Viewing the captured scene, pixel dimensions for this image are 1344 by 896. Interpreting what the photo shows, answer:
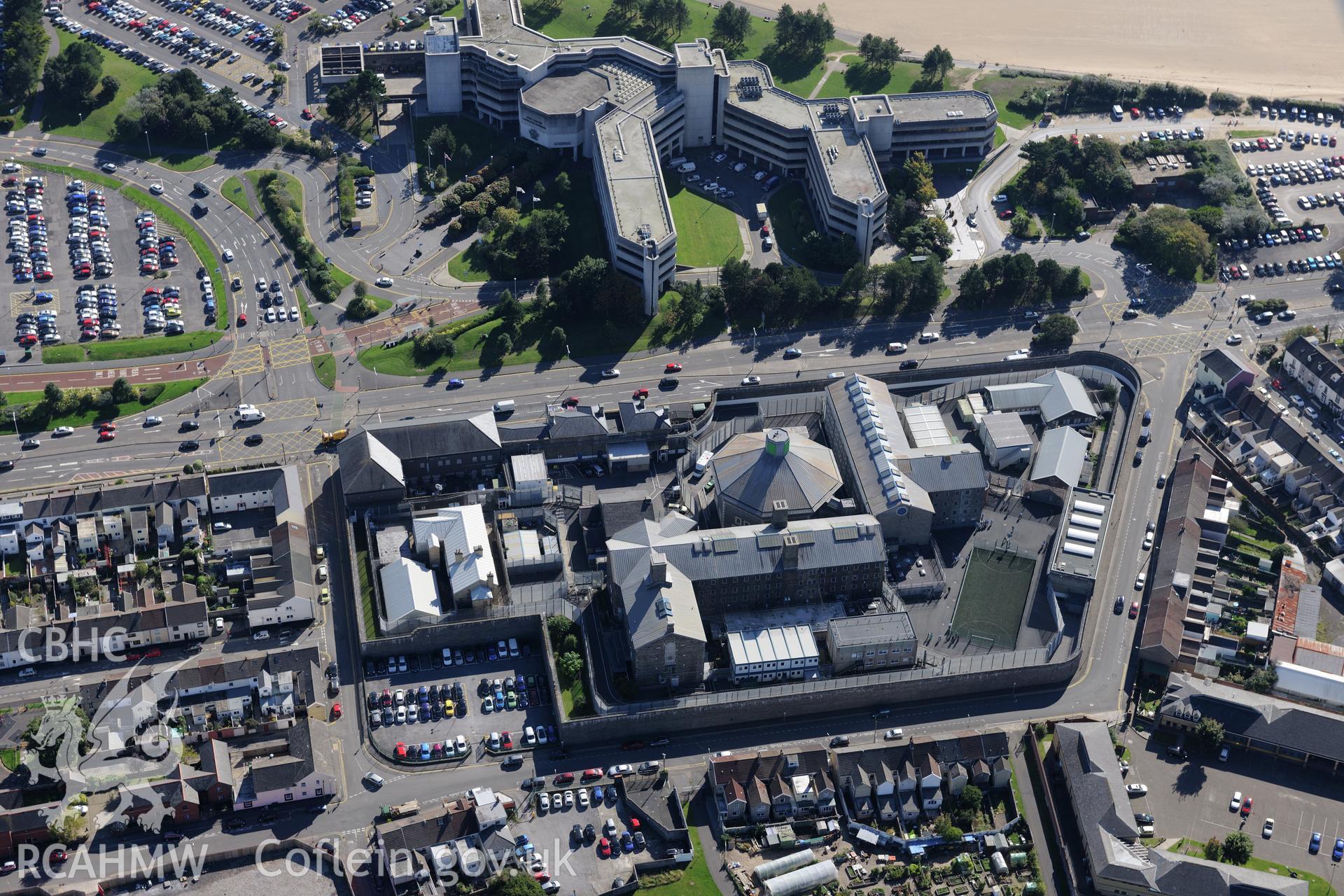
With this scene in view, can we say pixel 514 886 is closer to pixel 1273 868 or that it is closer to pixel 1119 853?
pixel 1119 853

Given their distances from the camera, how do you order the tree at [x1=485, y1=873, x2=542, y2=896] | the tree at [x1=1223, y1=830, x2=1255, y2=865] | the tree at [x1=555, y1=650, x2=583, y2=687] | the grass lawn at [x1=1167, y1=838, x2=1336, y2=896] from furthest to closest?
the tree at [x1=555, y1=650, x2=583, y2=687] < the tree at [x1=1223, y1=830, x2=1255, y2=865] < the grass lawn at [x1=1167, y1=838, x2=1336, y2=896] < the tree at [x1=485, y1=873, x2=542, y2=896]

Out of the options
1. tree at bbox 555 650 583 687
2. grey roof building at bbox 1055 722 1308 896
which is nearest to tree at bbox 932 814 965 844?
grey roof building at bbox 1055 722 1308 896

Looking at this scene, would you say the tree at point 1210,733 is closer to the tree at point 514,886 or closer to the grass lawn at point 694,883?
the grass lawn at point 694,883

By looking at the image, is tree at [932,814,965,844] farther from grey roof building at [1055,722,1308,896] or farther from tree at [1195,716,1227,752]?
tree at [1195,716,1227,752]

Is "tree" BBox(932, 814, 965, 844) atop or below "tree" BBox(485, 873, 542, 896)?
atop

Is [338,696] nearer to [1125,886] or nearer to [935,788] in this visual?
[935,788]

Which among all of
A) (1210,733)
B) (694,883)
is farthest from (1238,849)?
(694,883)

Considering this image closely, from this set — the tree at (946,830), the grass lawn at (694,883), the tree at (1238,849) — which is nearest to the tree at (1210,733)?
the tree at (1238,849)
